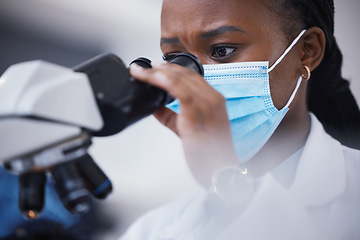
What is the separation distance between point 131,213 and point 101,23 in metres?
0.78

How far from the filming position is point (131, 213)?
4.98 feet

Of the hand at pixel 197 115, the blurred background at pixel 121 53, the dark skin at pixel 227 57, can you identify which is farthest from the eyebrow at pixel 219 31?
the blurred background at pixel 121 53

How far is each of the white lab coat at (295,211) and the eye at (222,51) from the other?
0.33 meters

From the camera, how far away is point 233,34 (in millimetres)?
919

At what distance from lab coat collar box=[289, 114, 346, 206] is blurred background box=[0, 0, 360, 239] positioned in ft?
1.69

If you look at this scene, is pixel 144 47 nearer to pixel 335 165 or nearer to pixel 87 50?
pixel 87 50

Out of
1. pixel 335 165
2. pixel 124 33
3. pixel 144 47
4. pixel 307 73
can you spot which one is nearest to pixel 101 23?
pixel 124 33

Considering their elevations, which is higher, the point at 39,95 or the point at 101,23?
the point at 39,95

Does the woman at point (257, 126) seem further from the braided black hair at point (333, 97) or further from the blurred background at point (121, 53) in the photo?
the blurred background at point (121, 53)

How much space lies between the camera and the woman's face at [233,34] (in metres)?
0.92

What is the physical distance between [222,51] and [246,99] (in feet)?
0.44

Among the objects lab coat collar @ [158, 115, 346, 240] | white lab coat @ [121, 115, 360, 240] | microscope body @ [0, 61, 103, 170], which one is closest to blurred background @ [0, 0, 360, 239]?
white lab coat @ [121, 115, 360, 240]

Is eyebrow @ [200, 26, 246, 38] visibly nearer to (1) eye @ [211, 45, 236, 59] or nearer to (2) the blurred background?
(1) eye @ [211, 45, 236, 59]

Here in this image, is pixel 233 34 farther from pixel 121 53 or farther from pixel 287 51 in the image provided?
pixel 121 53
